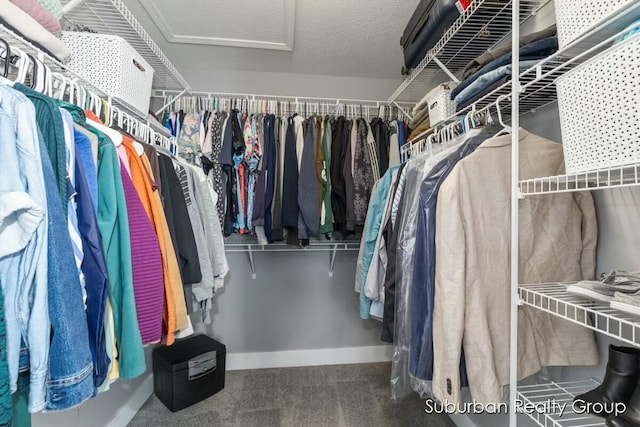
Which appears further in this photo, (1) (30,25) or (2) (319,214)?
(2) (319,214)

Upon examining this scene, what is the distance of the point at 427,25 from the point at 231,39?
1197 mm

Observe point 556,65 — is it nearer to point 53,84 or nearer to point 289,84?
point 53,84

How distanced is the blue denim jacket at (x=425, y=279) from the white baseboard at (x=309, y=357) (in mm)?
1452

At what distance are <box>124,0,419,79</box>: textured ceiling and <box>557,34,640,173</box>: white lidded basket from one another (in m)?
1.16

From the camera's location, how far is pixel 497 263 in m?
0.97

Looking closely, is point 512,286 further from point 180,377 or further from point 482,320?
point 180,377

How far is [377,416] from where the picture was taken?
170cm

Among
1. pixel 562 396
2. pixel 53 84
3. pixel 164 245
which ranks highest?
pixel 53 84

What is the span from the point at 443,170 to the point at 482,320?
499mm

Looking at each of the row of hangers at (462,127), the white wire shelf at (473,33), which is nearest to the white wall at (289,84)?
the white wire shelf at (473,33)

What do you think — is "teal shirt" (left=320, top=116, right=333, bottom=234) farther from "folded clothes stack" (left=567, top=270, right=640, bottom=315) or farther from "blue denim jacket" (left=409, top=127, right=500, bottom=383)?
"folded clothes stack" (left=567, top=270, right=640, bottom=315)

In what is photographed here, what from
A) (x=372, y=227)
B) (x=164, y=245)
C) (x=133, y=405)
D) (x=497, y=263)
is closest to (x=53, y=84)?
(x=164, y=245)

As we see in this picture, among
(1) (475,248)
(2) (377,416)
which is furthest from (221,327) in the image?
(1) (475,248)

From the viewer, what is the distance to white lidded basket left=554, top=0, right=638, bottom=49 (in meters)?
0.65
